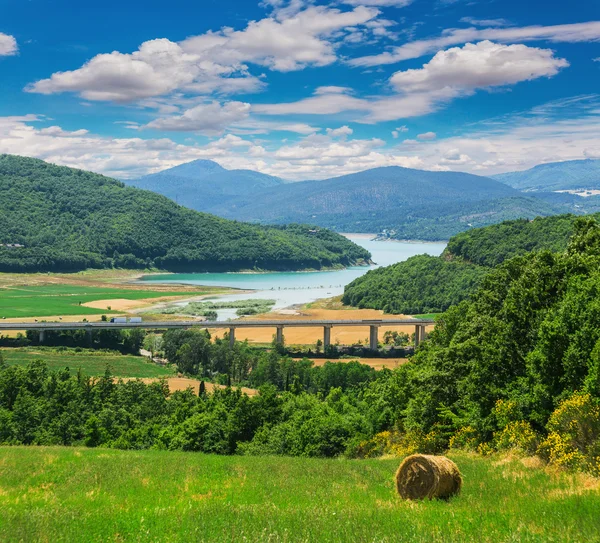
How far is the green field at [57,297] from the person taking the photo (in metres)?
111

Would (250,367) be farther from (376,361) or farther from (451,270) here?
(451,270)

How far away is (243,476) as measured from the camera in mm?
18234

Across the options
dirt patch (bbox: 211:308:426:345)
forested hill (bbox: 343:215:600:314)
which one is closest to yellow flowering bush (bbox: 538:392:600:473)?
dirt patch (bbox: 211:308:426:345)

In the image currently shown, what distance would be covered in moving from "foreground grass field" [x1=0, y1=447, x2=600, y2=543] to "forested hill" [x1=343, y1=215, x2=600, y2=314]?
349ft

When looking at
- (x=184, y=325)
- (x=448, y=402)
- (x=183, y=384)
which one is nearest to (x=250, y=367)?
(x=183, y=384)

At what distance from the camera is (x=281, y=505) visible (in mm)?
12625

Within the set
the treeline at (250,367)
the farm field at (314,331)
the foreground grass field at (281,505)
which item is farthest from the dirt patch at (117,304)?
the foreground grass field at (281,505)

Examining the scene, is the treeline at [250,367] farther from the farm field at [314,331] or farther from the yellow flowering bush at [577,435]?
the yellow flowering bush at [577,435]

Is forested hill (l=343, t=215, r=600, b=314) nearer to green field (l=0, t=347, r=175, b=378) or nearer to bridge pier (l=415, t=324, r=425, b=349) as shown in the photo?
bridge pier (l=415, t=324, r=425, b=349)

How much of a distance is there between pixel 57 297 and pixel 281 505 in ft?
432

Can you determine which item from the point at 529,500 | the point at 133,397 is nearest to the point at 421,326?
the point at 133,397

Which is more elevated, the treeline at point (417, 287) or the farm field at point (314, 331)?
the treeline at point (417, 287)

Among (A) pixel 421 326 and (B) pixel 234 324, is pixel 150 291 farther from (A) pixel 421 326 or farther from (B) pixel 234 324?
(A) pixel 421 326

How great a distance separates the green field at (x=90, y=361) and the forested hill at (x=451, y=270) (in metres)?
61.1
